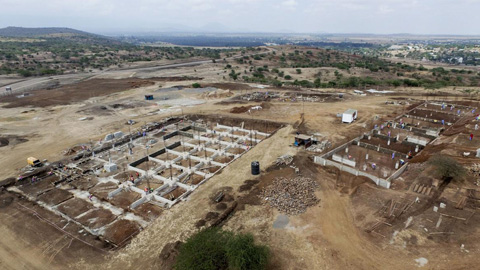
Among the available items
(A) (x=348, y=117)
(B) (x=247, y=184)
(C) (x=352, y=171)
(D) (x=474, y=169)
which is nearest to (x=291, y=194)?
(B) (x=247, y=184)

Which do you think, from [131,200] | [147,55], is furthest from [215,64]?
[131,200]

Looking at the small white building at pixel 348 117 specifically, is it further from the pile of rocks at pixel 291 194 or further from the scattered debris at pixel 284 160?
the pile of rocks at pixel 291 194

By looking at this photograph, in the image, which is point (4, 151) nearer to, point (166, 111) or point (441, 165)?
point (166, 111)

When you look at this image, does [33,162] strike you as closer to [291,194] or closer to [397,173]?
[291,194]

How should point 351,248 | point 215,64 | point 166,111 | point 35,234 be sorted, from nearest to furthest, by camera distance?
point 351,248 → point 35,234 → point 166,111 → point 215,64

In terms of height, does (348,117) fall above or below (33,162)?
above

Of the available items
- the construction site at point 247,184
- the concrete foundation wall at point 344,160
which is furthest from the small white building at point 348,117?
the concrete foundation wall at point 344,160
